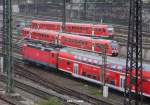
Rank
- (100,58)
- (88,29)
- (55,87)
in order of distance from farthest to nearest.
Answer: (88,29) < (100,58) < (55,87)

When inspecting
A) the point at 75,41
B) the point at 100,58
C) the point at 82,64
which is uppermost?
the point at 75,41

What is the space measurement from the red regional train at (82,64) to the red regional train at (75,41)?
4980mm

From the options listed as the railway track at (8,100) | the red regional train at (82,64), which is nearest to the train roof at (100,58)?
the red regional train at (82,64)

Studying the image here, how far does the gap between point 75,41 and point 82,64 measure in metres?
10.8

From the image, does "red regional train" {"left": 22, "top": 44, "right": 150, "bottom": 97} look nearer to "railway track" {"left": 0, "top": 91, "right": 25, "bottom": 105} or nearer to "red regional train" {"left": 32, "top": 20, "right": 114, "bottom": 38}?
"railway track" {"left": 0, "top": 91, "right": 25, "bottom": 105}

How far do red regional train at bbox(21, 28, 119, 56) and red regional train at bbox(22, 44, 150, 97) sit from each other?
498 cm

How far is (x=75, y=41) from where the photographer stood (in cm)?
4891

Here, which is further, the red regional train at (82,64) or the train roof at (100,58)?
the red regional train at (82,64)

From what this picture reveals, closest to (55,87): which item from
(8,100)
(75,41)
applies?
(8,100)

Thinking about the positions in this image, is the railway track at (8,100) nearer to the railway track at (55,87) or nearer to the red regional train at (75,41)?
the railway track at (55,87)

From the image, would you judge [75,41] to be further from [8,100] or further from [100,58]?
[8,100]

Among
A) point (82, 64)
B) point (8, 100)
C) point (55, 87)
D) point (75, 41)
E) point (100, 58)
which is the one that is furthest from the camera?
point (75, 41)

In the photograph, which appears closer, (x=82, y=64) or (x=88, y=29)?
(x=82, y=64)

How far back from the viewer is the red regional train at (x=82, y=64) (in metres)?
33.7
